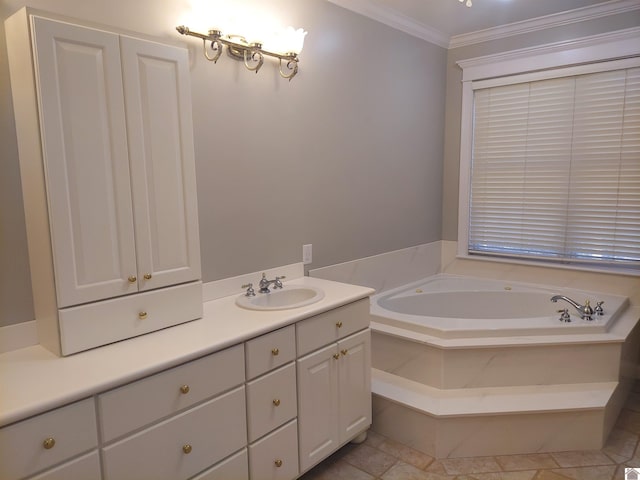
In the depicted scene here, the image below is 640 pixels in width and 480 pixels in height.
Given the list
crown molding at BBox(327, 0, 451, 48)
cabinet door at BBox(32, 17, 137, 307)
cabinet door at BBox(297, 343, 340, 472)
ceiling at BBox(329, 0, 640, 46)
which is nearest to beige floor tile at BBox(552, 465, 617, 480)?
cabinet door at BBox(297, 343, 340, 472)

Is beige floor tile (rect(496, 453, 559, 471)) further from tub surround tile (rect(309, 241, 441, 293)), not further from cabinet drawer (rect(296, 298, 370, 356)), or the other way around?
tub surround tile (rect(309, 241, 441, 293))

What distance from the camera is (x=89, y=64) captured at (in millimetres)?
1528

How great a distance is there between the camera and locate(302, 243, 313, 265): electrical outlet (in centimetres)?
274

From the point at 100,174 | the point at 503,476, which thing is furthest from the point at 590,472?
the point at 100,174

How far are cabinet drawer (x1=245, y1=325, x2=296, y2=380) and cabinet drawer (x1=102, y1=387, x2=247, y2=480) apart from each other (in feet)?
0.35

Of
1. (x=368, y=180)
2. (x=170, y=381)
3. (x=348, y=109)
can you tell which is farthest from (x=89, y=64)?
(x=368, y=180)

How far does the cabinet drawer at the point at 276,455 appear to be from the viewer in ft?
6.00

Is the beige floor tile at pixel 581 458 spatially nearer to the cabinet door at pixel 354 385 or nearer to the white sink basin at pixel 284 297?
the cabinet door at pixel 354 385

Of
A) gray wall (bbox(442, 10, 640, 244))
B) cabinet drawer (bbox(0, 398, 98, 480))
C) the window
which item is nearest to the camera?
cabinet drawer (bbox(0, 398, 98, 480))

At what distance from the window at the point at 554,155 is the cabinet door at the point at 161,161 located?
2661mm

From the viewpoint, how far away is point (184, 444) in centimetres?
157

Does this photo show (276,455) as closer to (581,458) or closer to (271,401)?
(271,401)

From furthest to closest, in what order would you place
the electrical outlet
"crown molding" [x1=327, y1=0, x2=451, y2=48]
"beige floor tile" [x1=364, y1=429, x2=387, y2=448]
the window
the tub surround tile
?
1. the window
2. the tub surround tile
3. "crown molding" [x1=327, y1=0, x2=451, y2=48]
4. the electrical outlet
5. "beige floor tile" [x1=364, y1=429, x2=387, y2=448]

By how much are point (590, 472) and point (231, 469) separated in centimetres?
174
